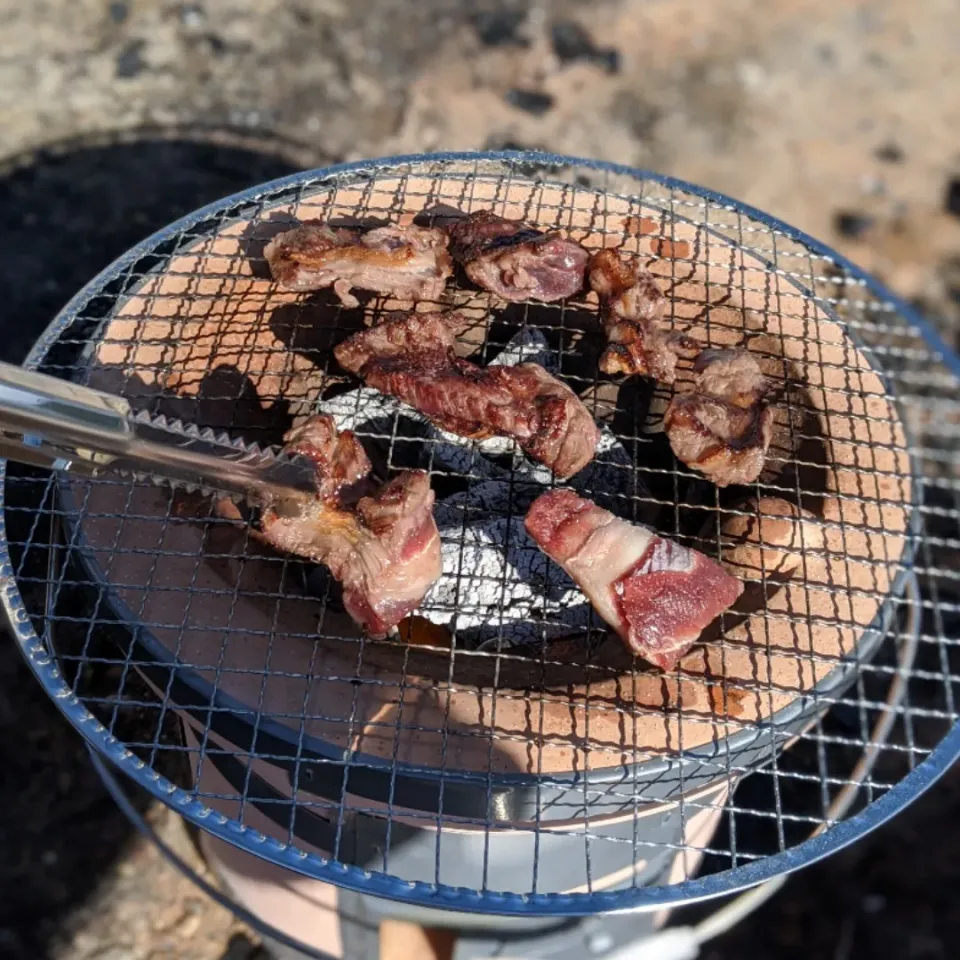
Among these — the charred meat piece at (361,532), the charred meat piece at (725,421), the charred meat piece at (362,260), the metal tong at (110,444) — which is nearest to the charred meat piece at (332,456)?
the charred meat piece at (361,532)

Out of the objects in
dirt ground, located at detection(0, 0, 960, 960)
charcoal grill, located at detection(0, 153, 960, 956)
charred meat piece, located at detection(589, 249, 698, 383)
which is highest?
dirt ground, located at detection(0, 0, 960, 960)

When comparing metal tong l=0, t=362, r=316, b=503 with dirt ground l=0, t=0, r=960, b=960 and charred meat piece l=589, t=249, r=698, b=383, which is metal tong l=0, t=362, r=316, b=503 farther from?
dirt ground l=0, t=0, r=960, b=960

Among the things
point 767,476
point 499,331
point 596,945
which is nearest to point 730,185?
point 499,331

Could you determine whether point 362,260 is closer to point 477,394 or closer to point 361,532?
point 477,394

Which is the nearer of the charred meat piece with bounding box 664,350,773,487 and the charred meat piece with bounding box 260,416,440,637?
the charred meat piece with bounding box 260,416,440,637

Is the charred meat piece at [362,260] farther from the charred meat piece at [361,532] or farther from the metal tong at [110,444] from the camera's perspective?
the metal tong at [110,444]

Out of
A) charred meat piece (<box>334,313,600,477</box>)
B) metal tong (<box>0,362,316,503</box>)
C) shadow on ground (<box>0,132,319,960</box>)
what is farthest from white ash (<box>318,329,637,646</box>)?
shadow on ground (<box>0,132,319,960</box>)
